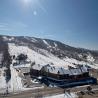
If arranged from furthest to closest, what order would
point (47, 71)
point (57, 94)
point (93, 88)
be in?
point (47, 71), point (93, 88), point (57, 94)

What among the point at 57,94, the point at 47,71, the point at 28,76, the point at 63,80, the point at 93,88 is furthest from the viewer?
the point at 28,76

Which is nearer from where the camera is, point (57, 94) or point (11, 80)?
point (57, 94)

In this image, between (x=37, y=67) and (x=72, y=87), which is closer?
(x=72, y=87)

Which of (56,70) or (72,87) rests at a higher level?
(56,70)

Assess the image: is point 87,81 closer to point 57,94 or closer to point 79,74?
point 79,74

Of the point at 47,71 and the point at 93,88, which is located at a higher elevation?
the point at 47,71

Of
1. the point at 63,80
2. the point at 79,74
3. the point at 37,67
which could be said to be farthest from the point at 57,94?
the point at 37,67

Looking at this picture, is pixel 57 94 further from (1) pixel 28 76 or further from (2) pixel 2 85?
(1) pixel 28 76

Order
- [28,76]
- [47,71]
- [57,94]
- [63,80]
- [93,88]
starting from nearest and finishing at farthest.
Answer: [57,94]
[93,88]
[63,80]
[47,71]
[28,76]

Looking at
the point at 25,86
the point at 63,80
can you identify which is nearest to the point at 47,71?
the point at 63,80
